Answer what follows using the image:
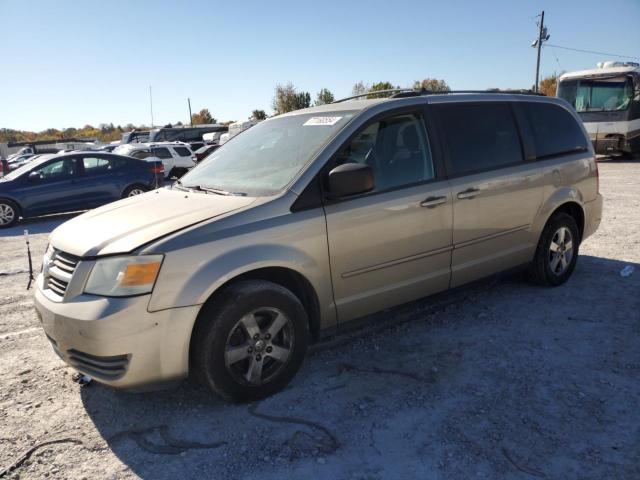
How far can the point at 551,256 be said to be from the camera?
16.7 ft

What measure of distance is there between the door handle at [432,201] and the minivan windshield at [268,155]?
82cm

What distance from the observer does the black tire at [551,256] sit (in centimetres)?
497

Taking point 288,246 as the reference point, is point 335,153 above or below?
above

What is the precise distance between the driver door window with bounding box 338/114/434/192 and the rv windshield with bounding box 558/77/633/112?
16100mm

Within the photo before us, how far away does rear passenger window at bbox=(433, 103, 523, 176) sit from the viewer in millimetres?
4160

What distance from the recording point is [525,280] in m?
5.34

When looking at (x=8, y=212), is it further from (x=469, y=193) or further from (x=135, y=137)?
(x=135, y=137)

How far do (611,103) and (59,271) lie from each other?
19.0 meters

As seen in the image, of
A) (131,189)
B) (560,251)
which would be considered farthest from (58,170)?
(560,251)

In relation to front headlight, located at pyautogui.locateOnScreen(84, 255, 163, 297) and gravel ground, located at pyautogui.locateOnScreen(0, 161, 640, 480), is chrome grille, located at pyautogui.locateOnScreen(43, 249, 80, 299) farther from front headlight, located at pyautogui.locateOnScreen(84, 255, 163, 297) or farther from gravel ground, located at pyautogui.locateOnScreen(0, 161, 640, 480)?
gravel ground, located at pyautogui.locateOnScreen(0, 161, 640, 480)

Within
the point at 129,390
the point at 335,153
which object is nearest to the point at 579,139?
the point at 335,153

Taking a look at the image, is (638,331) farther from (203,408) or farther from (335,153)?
(203,408)

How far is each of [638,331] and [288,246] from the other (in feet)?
9.50

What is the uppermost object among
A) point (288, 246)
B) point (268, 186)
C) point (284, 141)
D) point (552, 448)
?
point (284, 141)
